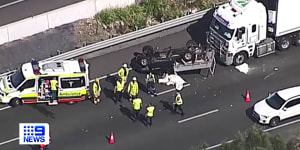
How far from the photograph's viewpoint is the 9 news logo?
116 ft

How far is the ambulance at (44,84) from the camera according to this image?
39.9 m

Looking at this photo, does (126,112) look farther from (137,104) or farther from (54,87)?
(54,87)

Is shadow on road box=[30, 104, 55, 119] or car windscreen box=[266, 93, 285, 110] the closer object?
car windscreen box=[266, 93, 285, 110]

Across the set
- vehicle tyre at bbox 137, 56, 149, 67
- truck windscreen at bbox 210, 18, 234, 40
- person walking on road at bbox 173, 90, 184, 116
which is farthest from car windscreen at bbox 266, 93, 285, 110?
vehicle tyre at bbox 137, 56, 149, 67

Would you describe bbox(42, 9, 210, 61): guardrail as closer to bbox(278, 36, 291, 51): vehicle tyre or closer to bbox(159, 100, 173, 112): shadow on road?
bbox(278, 36, 291, 51): vehicle tyre

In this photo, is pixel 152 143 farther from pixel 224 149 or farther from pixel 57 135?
pixel 224 149

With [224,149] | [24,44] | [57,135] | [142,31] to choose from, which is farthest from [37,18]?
[224,149]

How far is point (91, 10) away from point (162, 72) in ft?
20.8

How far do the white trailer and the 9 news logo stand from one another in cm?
1163

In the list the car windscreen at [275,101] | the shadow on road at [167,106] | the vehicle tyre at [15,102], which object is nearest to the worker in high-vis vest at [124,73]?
the shadow on road at [167,106]

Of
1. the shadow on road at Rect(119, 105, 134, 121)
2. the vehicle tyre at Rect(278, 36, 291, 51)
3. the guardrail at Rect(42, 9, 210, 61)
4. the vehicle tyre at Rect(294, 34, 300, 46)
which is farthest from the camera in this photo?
the vehicle tyre at Rect(294, 34, 300, 46)

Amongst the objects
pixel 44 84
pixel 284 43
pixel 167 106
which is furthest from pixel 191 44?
pixel 44 84

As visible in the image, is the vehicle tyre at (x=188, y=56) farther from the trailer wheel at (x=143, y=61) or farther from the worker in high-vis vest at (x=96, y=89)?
the worker in high-vis vest at (x=96, y=89)

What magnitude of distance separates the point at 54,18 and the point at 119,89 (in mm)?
7216
